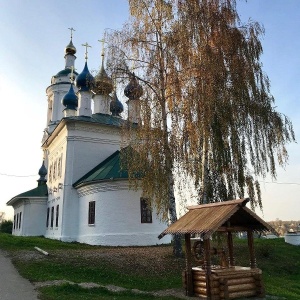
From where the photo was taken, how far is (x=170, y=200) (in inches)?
498

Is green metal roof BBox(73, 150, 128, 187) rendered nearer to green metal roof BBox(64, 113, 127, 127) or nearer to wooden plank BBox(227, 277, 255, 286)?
green metal roof BBox(64, 113, 127, 127)

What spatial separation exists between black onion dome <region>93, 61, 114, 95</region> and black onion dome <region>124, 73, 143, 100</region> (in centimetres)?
64

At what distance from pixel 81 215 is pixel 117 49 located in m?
11.0

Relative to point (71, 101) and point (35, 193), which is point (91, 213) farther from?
point (35, 193)

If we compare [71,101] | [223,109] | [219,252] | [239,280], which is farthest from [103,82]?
[71,101]

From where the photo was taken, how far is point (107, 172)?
19.1 metres

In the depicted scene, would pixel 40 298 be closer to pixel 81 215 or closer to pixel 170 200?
pixel 170 200

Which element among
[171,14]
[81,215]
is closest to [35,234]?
[81,215]

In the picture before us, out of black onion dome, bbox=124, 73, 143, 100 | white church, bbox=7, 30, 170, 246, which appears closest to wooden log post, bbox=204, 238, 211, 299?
white church, bbox=7, 30, 170, 246

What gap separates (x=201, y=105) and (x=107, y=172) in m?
9.10

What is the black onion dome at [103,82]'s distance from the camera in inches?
507

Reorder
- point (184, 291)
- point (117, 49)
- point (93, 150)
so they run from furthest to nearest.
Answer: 1. point (93, 150)
2. point (117, 49)
3. point (184, 291)

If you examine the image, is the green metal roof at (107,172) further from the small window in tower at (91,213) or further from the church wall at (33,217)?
the church wall at (33,217)

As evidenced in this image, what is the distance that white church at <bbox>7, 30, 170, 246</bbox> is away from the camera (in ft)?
58.6
